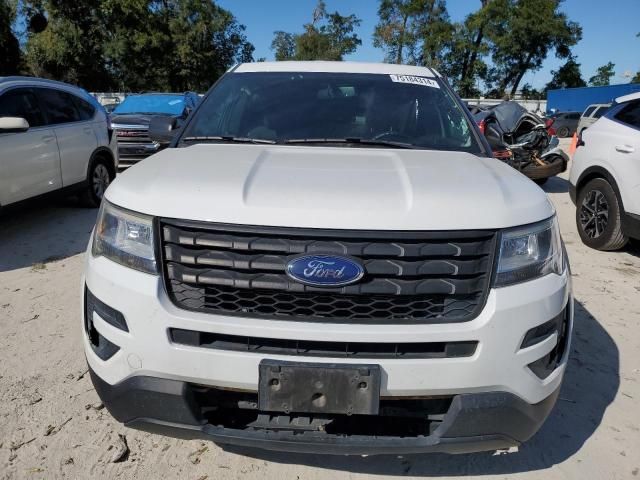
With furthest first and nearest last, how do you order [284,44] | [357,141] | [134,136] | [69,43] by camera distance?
[284,44] → [69,43] → [134,136] → [357,141]

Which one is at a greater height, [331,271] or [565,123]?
[331,271]

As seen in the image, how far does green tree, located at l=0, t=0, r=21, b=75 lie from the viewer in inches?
1254


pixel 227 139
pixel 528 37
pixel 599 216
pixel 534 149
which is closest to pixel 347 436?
pixel 227 139

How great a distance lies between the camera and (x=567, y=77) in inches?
1969

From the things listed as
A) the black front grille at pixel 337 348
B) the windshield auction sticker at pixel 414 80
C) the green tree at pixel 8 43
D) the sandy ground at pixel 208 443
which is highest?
the green tree at pixel 8 43

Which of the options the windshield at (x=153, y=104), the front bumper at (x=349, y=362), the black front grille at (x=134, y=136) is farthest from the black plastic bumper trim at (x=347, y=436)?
the windshield at (x=153, y=104)

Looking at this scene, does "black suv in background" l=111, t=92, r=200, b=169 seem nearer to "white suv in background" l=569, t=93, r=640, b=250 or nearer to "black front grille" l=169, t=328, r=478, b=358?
"white suv in background" l=569, t=93, r=640, b=250

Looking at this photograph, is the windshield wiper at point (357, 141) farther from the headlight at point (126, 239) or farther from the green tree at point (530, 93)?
the green tree at point (530, 93)

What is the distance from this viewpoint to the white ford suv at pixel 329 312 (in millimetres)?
1712

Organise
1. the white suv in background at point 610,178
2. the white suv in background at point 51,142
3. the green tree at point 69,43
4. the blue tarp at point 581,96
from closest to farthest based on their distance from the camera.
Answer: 1. the white suv in background at point 610,178
2. the white suv in background at point 51,142
3. the green tree at point 69,43
4. the blue tarp at point 581,96

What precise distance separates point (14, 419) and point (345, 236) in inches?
81.8

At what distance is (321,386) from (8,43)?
40203 millimetres

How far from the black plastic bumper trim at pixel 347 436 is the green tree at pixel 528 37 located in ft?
152

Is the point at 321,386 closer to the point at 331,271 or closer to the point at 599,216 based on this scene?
the point at 331,271
